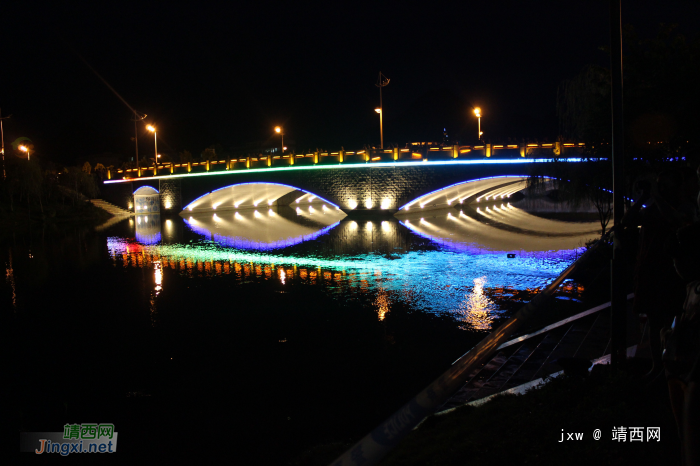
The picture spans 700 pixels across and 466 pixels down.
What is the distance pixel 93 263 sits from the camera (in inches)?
557

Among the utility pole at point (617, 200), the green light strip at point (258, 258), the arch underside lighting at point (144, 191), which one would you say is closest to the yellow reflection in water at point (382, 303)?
the green light strip at point (258, 258)

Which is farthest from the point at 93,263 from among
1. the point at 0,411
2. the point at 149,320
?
the point at 0,411

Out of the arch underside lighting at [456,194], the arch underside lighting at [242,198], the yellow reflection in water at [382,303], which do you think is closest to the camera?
the yellow reflection in water at [382,303]

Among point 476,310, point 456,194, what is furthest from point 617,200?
point 456,194

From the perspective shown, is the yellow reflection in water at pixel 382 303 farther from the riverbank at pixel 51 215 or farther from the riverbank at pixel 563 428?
the riverbank at pixel 51 215

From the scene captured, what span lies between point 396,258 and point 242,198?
29.3m

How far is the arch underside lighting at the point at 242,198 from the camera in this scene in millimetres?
36875

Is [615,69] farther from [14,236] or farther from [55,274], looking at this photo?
[14,236]

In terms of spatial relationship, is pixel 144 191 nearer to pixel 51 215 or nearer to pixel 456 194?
pixel 51 215

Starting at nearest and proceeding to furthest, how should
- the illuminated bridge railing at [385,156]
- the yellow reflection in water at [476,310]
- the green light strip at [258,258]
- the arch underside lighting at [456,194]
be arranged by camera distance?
the yellow reflection in water at [476,310], the green light strip at [258,258], the illuminated bridge railing at [385,156], the arch underside lighting at [456,194]

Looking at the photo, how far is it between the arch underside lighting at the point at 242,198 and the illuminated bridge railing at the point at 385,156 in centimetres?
200

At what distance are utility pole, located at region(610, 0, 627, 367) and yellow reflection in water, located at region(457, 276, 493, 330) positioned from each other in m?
3.51

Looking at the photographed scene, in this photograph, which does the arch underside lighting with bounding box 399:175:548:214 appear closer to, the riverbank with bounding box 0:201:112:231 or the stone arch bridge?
the stone arch bridge

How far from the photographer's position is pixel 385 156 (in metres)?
27.3
